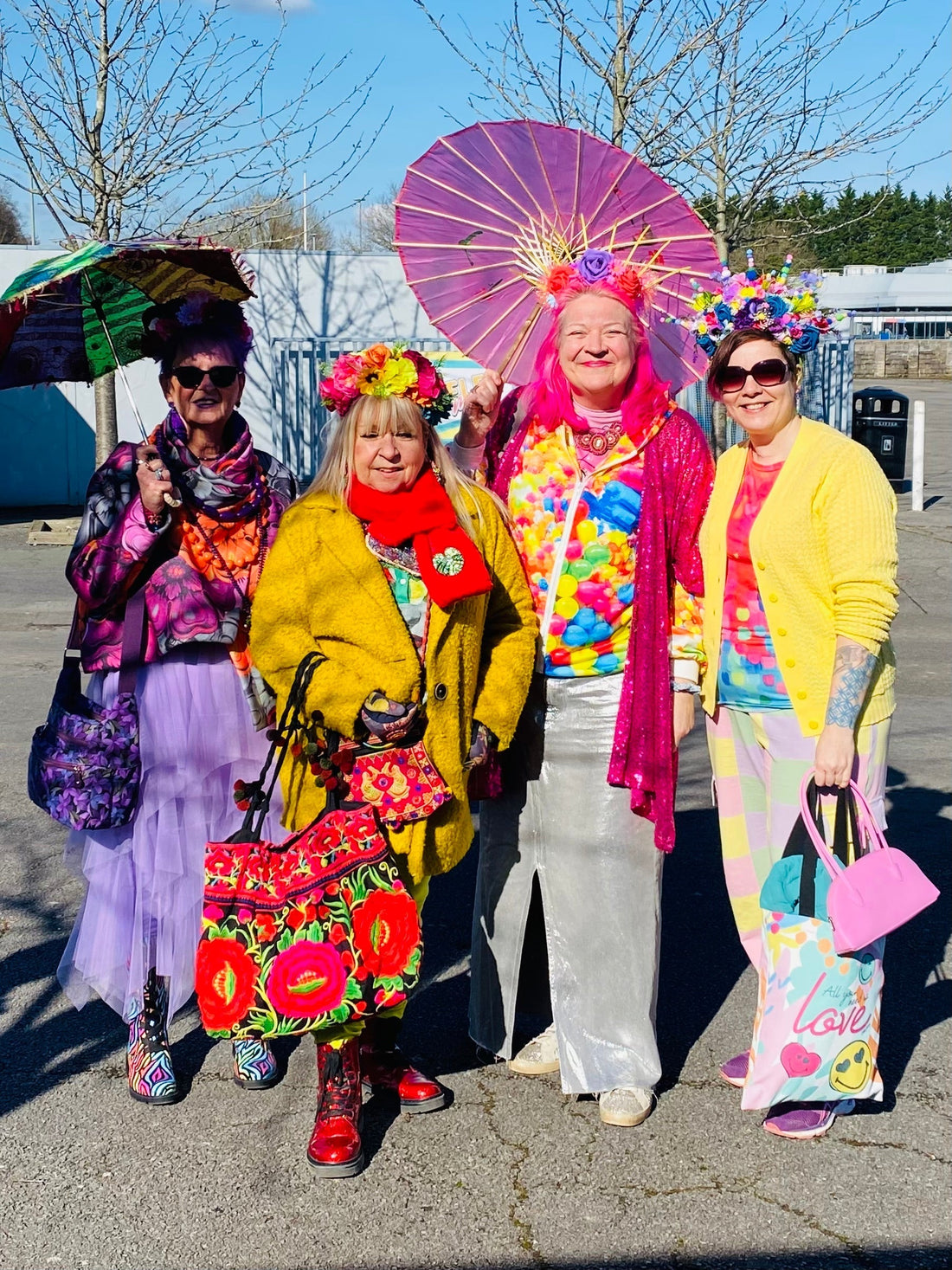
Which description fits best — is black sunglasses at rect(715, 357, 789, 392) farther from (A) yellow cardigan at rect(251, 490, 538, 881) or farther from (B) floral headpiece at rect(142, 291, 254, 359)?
(B) floral headpiece at rect(142, 291, 254, 359)

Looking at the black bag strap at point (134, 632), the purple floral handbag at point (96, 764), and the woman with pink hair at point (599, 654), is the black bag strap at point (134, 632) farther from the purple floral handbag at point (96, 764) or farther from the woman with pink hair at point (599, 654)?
the woman with pink hair at point (599, 654)

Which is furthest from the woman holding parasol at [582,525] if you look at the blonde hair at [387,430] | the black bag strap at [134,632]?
the black bag strap at [134,632]

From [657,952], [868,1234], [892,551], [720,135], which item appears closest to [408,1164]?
[657,952]

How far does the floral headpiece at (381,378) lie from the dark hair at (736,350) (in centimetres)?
68

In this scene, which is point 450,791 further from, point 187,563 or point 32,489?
point 32,489

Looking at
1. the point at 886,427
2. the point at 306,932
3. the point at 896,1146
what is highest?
the point at 886,427

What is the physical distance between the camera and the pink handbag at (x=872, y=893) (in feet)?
10.2

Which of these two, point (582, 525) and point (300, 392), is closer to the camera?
point (582, 525)

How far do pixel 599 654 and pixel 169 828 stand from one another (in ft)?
4.05

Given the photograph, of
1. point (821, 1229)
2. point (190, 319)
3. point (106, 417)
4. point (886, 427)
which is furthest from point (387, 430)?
point (886, 427)

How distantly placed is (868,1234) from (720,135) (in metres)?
10.8

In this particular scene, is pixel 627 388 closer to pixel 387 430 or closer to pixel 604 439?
pixel 604 439

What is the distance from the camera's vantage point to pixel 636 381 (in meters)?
3.44

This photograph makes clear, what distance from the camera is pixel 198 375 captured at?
3443 millimetres
